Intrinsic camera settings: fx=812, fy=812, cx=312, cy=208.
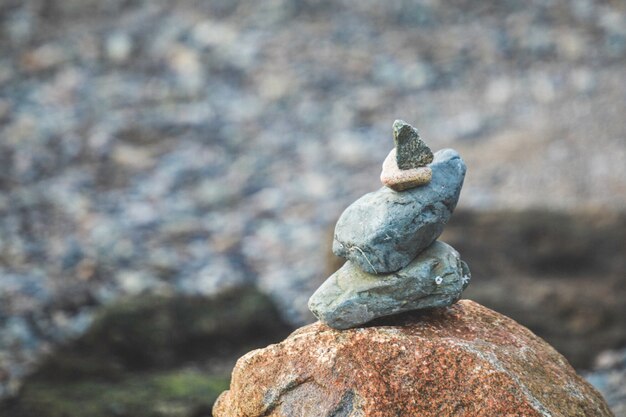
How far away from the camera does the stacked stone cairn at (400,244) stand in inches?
217

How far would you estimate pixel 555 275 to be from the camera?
432 inches

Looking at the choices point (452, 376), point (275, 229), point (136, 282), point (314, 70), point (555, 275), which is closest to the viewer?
point (452, 376)

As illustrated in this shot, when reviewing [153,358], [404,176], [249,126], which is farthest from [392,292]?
[249,126]

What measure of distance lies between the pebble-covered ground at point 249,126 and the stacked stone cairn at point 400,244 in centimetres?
637

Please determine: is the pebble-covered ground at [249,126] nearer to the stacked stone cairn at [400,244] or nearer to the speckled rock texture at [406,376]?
the speckled rock texture at [406,376]

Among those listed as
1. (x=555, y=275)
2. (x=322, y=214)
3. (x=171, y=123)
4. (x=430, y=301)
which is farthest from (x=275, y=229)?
(x=430, y=301)

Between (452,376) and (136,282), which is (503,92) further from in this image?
(452,376)

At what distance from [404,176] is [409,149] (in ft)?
0.61

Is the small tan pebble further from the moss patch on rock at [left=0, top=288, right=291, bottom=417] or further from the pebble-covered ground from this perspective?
the pebble-covered ground

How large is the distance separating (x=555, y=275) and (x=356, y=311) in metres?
6.16

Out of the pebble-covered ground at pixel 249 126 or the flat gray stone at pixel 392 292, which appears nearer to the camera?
the flat gray stone at pixel 392 292

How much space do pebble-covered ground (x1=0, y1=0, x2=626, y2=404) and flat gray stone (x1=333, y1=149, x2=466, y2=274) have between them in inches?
250

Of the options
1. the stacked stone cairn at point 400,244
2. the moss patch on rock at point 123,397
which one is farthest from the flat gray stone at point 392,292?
the moss patch on rock at point 123,397

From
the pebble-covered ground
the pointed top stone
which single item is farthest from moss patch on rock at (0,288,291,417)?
the pointed top stone
